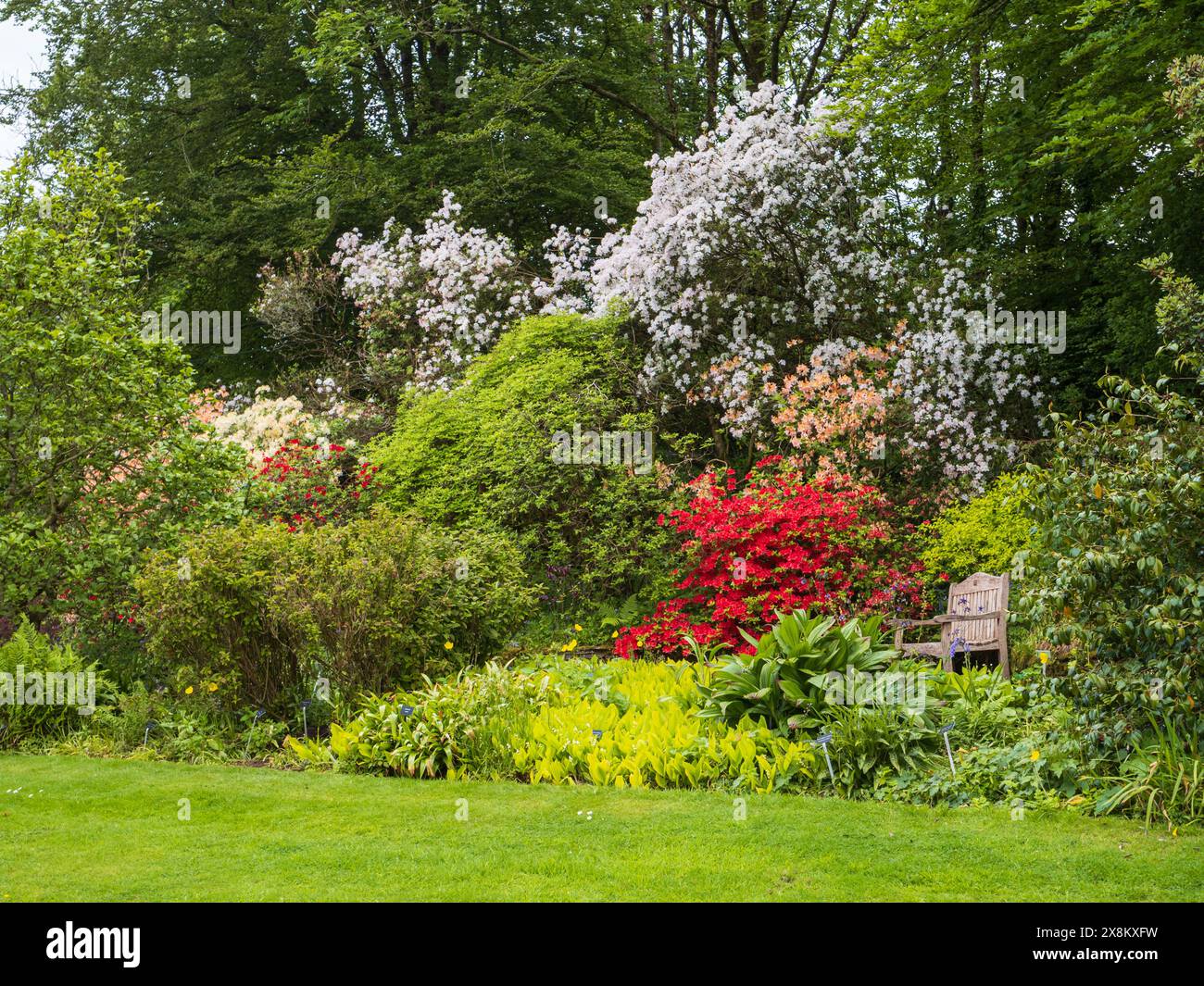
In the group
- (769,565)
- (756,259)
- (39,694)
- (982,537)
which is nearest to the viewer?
(39,694)

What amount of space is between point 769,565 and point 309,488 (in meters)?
5.14

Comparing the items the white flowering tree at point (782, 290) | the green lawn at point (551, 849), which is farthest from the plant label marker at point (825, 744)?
the white flowering tree at point (782, 290)

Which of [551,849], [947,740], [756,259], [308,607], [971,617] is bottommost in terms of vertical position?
[551,849]

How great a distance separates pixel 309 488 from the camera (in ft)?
38.8

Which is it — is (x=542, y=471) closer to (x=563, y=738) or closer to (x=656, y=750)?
(x=563, y=738)

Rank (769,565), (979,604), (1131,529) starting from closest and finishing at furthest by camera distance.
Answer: (1131,529) < (769,565) < (979,604)

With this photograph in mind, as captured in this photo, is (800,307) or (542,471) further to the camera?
(800,307)

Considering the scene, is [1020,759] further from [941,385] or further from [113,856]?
[941,385]

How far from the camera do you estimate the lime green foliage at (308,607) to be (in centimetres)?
780

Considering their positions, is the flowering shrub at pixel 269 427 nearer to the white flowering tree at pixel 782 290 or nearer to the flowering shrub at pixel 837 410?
the white flowering tree at pixel 782 290

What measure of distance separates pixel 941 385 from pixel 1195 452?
22.1 feet

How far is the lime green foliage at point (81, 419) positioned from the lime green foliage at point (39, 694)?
66 cm

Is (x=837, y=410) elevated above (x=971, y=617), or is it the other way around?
(x=837, y=410)

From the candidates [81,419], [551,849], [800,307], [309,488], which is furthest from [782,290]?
[551,849]
